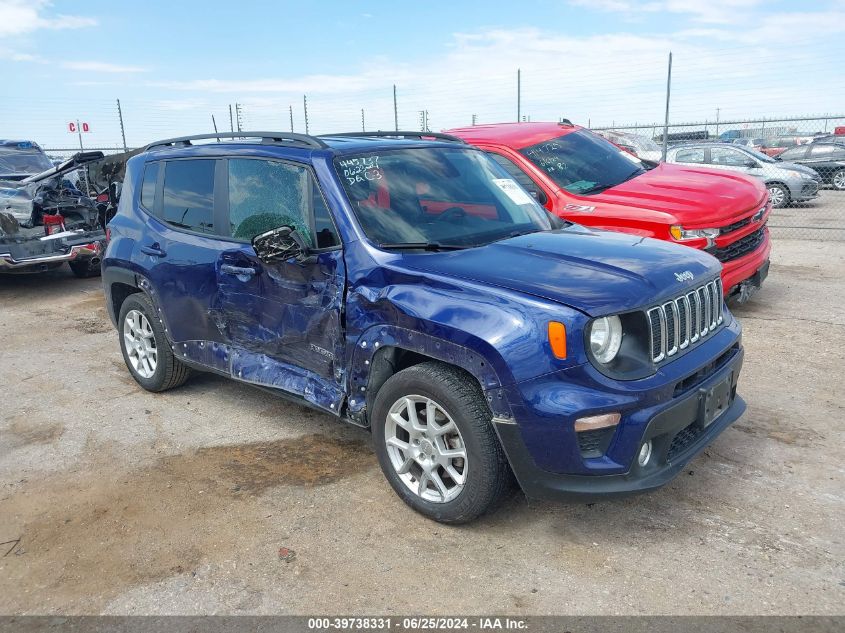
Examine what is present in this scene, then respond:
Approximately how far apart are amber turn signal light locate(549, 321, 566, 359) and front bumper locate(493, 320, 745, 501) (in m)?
0.13

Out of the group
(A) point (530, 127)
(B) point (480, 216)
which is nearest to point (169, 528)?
(B) point (480, 216)

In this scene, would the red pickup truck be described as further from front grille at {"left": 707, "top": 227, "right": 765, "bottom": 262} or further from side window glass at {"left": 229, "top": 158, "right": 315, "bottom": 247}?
side window glass at {"left": 229, "top": 158, "right": 315, "bottom": 247}

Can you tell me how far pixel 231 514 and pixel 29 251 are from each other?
22.3 feet

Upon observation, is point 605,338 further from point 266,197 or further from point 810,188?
point 810,188

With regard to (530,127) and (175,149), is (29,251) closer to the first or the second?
(175,149)

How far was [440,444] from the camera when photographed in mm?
3189

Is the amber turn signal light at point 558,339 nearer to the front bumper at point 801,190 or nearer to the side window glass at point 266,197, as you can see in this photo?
the side window glass at point 266,197

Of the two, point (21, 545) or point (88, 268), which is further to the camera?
point (88, 268)

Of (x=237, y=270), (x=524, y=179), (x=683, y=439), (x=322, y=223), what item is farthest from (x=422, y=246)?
(x=524, y=179)

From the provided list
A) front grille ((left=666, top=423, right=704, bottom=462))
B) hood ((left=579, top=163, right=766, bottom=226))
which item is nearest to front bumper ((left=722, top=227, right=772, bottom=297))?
hood ((left=579, top=163, right=766, bottom=226))

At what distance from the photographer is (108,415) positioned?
16.1ft

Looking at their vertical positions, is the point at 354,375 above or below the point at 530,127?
below

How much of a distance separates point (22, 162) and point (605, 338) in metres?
12.6

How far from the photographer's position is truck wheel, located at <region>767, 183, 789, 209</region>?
1536 cm
